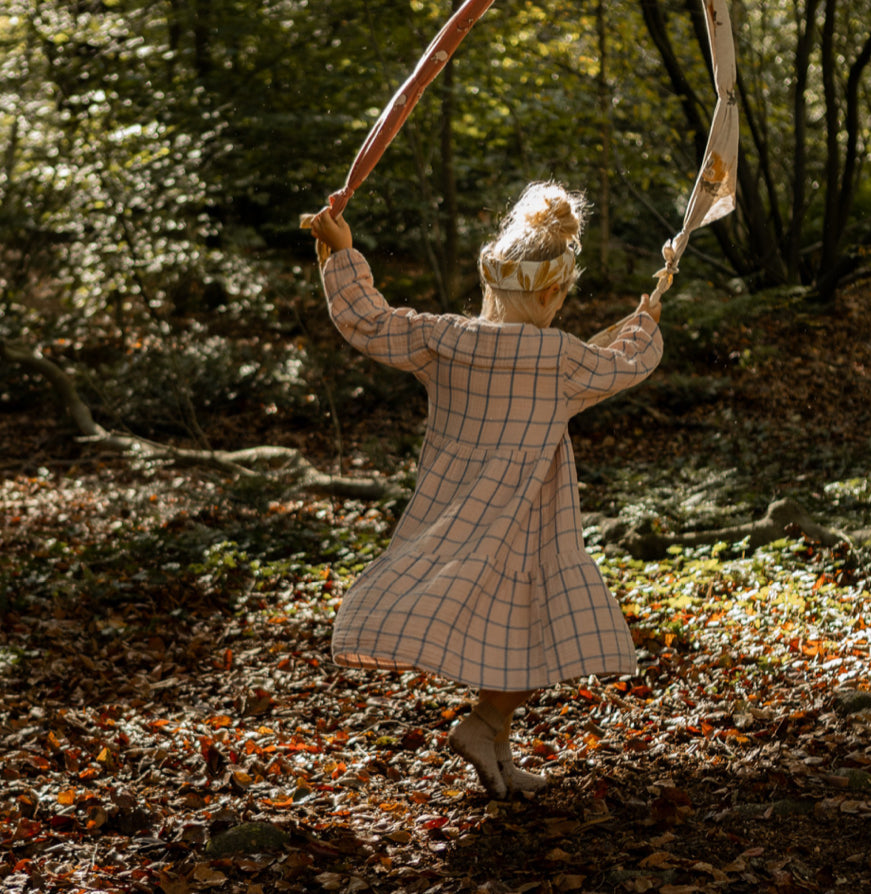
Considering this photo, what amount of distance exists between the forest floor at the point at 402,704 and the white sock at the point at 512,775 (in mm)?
53

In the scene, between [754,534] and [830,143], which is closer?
[754,534]

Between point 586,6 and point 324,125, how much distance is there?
417 cm

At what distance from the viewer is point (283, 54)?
907 centimetres

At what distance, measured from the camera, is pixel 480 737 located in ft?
10.1

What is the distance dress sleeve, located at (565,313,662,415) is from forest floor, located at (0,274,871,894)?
54.5 inches

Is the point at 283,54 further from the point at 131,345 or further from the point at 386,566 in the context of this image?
the point at 386,566

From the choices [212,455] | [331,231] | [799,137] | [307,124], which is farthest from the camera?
[799,137]

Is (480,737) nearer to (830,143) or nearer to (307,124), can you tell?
(307,124)

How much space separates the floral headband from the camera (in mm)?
3018

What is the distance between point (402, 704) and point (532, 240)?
7.99 feet

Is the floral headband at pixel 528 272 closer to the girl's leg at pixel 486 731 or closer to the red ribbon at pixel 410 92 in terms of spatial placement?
the red ribbon at pixel 410 92

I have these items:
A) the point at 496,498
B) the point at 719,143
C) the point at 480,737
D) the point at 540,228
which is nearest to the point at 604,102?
the point at 719,143

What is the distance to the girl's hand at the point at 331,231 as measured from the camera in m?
Answer: 3.19

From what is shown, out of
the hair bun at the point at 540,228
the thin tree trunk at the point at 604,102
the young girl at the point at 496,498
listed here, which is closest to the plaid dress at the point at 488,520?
the young girl at the point at 496,498
